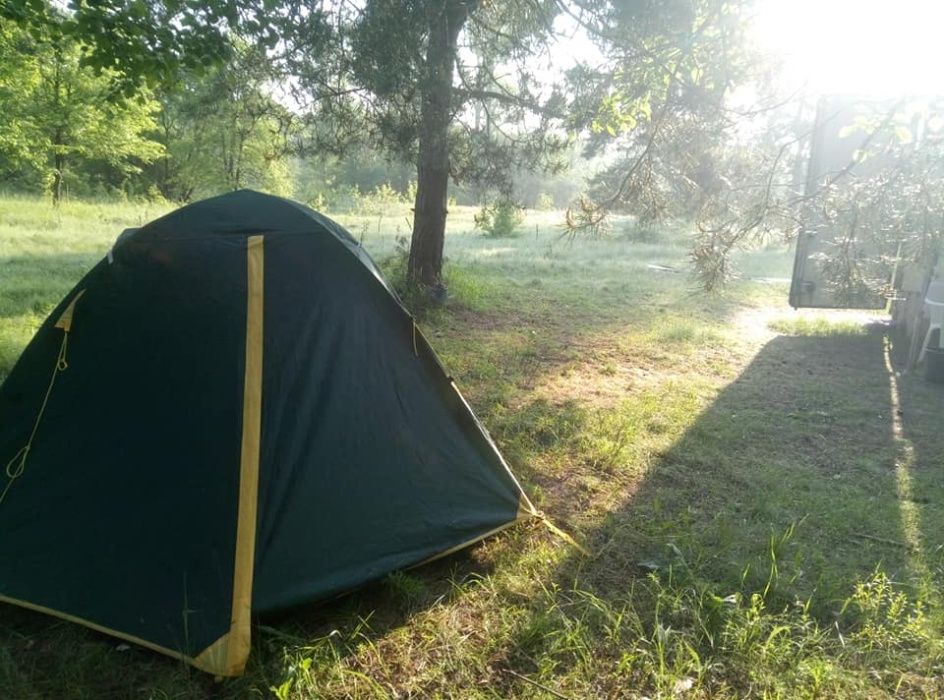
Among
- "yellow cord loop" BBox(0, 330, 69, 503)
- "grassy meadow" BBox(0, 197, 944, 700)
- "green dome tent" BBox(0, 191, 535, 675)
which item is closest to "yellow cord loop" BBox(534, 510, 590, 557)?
"grassy meadow" BBox(0, 197, 944, 700)

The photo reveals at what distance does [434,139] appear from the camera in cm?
664

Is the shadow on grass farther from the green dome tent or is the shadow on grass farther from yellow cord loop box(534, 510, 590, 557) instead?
the green dome tent

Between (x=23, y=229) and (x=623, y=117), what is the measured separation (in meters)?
13.7

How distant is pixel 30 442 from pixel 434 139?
4.98 metres

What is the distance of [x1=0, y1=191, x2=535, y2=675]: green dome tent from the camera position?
94.7 inches

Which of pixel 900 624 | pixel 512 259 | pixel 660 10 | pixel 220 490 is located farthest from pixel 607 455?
pixel 512 259

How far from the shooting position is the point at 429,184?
8109mm

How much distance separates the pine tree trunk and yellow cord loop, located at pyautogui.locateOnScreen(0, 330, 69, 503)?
410 cm

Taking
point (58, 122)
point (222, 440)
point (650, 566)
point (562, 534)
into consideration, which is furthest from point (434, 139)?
point (58, 122)

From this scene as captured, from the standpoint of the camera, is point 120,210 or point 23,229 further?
point 120,210

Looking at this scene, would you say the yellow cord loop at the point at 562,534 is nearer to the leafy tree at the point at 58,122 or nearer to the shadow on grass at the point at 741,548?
the shadow on grass at the point at 741,548

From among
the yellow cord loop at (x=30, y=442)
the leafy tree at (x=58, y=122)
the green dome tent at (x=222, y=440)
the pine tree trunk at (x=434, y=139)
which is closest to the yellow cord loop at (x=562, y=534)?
the green dome tent at (x=222, y=440)

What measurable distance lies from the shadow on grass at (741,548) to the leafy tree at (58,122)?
61.7ft

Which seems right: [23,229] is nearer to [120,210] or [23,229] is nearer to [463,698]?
[120,210]
